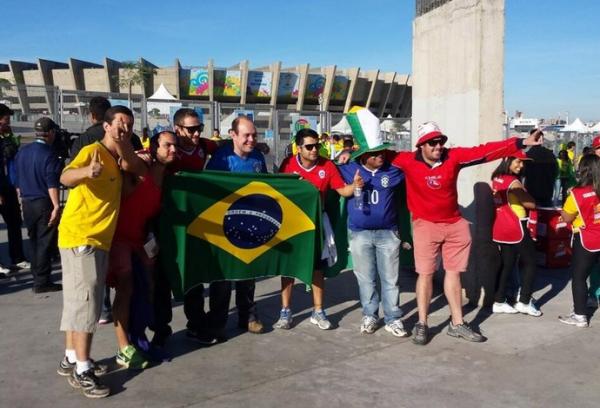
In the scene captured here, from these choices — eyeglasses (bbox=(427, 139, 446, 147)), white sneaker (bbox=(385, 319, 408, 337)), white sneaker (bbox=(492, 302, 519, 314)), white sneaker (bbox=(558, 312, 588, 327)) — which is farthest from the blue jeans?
A: white sneaker (bbox=(558, 312, 588, 327))

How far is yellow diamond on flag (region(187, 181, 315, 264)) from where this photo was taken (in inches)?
199

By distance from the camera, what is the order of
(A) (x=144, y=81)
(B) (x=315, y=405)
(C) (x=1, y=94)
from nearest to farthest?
(B) (x=315, y=405), (C) (x=1, y=94), (A) (x=144, y=81)

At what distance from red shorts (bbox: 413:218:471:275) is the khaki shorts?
278cm

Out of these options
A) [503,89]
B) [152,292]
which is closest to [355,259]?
[152,292]

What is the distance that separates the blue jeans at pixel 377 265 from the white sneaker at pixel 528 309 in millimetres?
1512

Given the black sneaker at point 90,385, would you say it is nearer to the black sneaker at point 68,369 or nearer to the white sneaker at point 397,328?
the black sneaker at point 68,369

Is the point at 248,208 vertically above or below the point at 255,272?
above

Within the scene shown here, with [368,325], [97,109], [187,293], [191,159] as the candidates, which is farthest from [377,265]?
[97,109]

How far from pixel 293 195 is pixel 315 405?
2.08m

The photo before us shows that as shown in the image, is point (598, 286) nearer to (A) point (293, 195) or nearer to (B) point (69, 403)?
(A) point (293, 195)

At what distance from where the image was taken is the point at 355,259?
17.6 ft

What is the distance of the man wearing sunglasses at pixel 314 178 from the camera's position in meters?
5.24

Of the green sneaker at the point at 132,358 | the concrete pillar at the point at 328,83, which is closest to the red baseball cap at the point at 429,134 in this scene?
the green sneaker at the point at 132,358

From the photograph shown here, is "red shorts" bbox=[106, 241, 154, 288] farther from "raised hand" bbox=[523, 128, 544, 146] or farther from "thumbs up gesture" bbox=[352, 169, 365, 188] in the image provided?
"raised hand" bbox=[523, 128, 544, 146]
